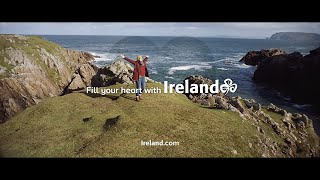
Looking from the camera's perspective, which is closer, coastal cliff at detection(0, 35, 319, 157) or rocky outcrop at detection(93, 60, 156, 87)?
coastal cliff at detection(0, 35, 319, 157)

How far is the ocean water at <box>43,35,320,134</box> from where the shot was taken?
53.8 feet

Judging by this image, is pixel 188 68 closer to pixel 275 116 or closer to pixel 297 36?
pixel 297 36

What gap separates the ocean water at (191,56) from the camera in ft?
53.8

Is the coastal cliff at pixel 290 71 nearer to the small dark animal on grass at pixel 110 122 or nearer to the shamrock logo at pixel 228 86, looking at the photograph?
the shamrock logo at pixel 228 86

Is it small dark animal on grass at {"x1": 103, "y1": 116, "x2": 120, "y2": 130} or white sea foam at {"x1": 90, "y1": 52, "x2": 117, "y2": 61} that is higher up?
white sea foam at {"x1": 90, "y1": 52, "x2": 117, "y2": 61}

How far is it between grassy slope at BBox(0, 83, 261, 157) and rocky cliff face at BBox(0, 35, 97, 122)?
0.76 m

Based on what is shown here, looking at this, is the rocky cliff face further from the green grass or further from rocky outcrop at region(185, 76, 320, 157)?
the green grass

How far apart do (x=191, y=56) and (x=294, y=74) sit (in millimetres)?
5934

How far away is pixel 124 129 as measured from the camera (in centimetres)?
1484

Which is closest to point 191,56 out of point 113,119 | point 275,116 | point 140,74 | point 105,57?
point 140,74

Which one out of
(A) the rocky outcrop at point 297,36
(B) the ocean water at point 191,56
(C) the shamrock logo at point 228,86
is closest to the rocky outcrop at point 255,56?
(B) the ocean water at point 191,56

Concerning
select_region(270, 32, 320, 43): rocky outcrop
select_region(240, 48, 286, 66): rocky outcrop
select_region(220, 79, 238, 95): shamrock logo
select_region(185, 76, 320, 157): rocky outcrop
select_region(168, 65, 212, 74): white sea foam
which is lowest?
select_region(185, 76, 320, 157): rocky outcrop

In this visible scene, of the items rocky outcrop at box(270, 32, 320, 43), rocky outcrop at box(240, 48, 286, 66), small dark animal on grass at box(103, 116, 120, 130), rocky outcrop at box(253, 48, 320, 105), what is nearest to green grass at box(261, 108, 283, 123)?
rocky outcrop at box(253, 48, 320, 105)
